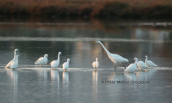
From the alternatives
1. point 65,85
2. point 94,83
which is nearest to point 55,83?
point 65,85

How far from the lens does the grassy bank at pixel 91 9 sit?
77375 millimetres

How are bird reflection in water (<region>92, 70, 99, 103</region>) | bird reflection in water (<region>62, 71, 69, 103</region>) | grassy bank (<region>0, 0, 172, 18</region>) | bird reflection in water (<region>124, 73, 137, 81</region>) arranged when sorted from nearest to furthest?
bird reflection in water (<region>62, 71, 69, 103</region>), bird reflection in water (<region>92, 70, 99, 103</region>), bird reflection in water (<region>124, 73, 137, 81</region>), grassy bank (<region>0, 0, 172, 18</region>)

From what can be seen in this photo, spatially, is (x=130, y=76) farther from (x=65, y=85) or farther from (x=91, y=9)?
(x=91, y=9)

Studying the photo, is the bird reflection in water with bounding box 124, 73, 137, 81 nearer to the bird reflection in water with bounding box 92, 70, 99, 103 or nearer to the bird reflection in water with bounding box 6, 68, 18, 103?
the bird reflection in water with bounding box 92, 70, 99, 103

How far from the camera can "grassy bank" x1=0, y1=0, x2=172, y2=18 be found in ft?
254

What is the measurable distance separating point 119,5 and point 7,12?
25.4 meters

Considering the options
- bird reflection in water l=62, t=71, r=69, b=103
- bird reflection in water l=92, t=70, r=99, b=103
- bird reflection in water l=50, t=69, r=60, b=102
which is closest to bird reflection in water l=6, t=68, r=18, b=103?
bird reflection in water l=50, t=69, r=60, b=102

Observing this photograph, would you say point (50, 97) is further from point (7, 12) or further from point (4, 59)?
point (7, 12)

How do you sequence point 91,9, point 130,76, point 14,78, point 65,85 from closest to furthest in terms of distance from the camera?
1. point 65,85
2. point 14,78
3. point 130,76
4. point 91,9

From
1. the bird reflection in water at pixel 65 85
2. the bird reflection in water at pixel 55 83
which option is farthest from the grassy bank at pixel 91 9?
the bird reflection in water at pixel 65 85

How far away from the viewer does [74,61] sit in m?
15.3

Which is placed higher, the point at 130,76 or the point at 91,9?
the point at 91,9

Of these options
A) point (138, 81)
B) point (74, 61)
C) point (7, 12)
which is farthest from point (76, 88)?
point (7, 12)

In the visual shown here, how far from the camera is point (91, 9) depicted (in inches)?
3172
